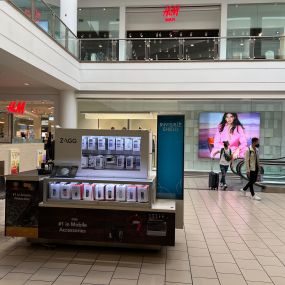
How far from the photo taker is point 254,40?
38.9ft

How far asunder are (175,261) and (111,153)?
1.63 metres

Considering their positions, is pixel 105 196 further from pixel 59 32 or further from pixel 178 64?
pixel 178 64

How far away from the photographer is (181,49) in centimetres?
1202

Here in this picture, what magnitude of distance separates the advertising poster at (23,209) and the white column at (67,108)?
308 inches

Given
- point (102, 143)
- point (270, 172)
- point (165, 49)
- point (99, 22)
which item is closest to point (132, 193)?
point (102, 143)

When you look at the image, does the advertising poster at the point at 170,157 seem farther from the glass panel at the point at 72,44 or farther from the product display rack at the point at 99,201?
the glass panel at the point at 72,44

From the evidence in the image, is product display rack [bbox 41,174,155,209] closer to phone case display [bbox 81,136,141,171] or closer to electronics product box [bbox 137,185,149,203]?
electronics product box [bbox 137,185,149,203]

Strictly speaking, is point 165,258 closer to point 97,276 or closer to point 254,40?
point 97,276

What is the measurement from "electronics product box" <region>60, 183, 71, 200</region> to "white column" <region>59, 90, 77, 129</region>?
799 cm

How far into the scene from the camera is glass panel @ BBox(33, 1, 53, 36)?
8102 millimetres

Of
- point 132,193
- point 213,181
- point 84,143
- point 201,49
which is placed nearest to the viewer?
point 132,193

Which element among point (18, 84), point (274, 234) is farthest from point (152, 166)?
point (18, 84)

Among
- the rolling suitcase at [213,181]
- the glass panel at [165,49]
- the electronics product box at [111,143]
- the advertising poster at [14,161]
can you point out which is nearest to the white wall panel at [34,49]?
the advertising poster at [14,161]

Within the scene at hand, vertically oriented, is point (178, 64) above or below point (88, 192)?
above
